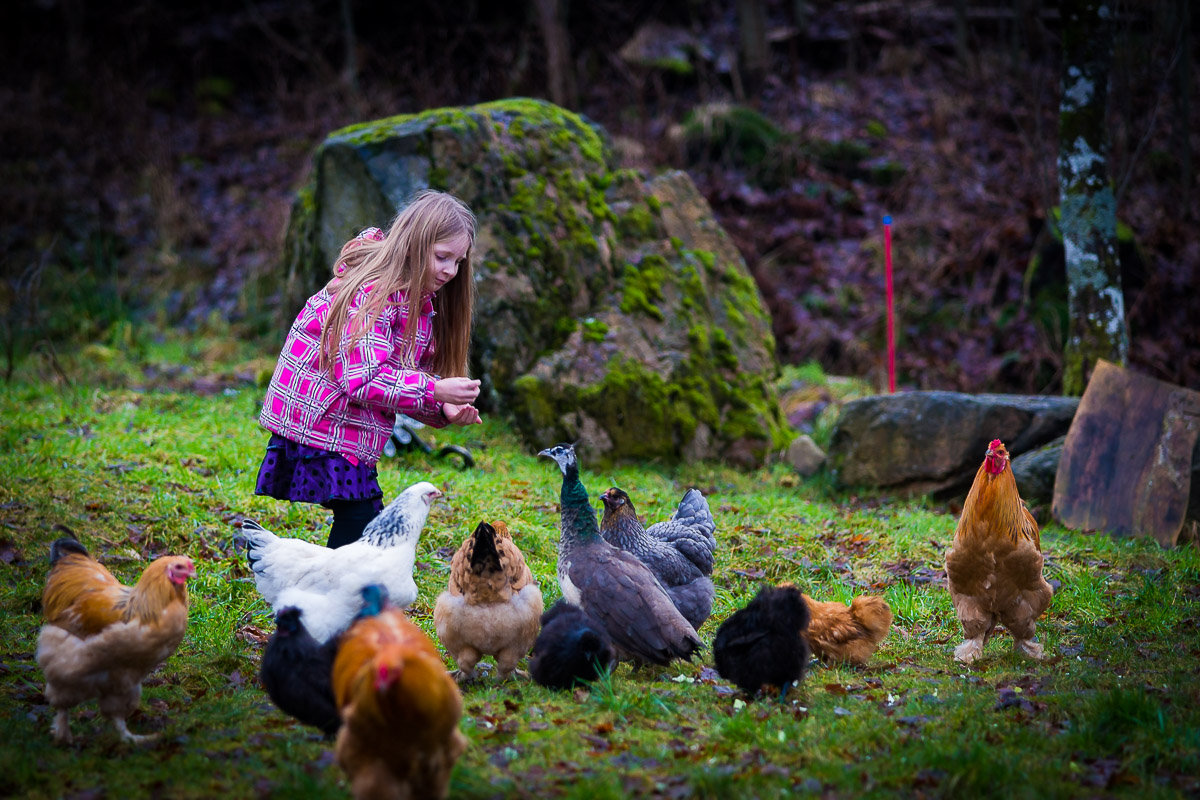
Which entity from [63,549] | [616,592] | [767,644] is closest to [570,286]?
[616,592]

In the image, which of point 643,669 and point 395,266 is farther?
point 643,669

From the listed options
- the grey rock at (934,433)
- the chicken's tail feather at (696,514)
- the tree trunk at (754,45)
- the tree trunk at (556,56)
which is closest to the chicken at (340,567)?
the chicken's tail feather at (696,514)

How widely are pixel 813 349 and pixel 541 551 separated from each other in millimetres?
7933

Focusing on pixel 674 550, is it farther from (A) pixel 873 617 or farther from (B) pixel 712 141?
(B) pixel 712 141

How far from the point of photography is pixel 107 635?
151 inches

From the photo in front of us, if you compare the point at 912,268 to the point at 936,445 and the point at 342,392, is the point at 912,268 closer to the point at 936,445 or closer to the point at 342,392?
the point at 936,445

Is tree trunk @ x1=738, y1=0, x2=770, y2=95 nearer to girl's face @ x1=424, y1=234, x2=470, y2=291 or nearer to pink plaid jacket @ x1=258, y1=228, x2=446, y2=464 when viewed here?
girl's face @ x1=424, y1=234, x2=470, y2=291

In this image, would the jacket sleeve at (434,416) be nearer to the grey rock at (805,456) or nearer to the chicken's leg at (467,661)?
the chicken's leg at (467,661)

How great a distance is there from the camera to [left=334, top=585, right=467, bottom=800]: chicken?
3.03 metres

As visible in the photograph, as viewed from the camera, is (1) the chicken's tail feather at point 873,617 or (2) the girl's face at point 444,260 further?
(1) the chicken's tail feather at point 873,617

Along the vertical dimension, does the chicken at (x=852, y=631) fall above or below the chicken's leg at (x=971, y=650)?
above

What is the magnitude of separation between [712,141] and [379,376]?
1323cm

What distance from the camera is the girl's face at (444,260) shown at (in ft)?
15.6

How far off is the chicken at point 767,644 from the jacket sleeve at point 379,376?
1.90 m
